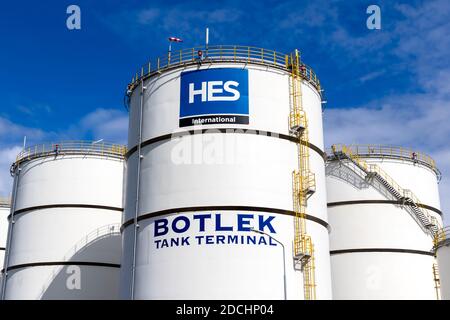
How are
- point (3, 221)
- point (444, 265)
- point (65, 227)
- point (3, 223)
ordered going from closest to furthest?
point (444, 265) < point (65, 227) < point (3, 223) < point (3, 221)

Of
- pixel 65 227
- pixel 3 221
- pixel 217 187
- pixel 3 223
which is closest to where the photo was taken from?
pixel 217 187

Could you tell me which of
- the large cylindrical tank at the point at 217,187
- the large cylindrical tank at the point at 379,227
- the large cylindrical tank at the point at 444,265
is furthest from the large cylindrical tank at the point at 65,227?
the large cylindrical tank at the point at 444,265

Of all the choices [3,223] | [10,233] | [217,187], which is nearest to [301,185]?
[217,187]

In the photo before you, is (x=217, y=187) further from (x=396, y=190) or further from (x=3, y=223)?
(x=3, y=223)

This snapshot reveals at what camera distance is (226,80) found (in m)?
28.0

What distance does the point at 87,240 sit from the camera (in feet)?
129

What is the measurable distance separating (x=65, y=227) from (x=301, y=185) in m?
17.8

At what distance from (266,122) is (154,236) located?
23.6 ft

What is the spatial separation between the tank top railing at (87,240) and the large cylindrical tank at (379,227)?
14.4 m

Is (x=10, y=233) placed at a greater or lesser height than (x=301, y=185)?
greater

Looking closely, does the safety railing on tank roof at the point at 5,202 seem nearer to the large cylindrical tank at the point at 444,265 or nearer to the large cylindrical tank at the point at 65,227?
the large cylindrical tank at the point at 65,227

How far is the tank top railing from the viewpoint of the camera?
38.4m

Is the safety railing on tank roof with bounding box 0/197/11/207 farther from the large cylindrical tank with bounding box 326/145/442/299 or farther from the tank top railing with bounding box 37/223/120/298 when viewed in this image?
the large cylindrical tank with bounding box 326/145/442/299

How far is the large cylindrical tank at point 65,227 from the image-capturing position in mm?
38438
